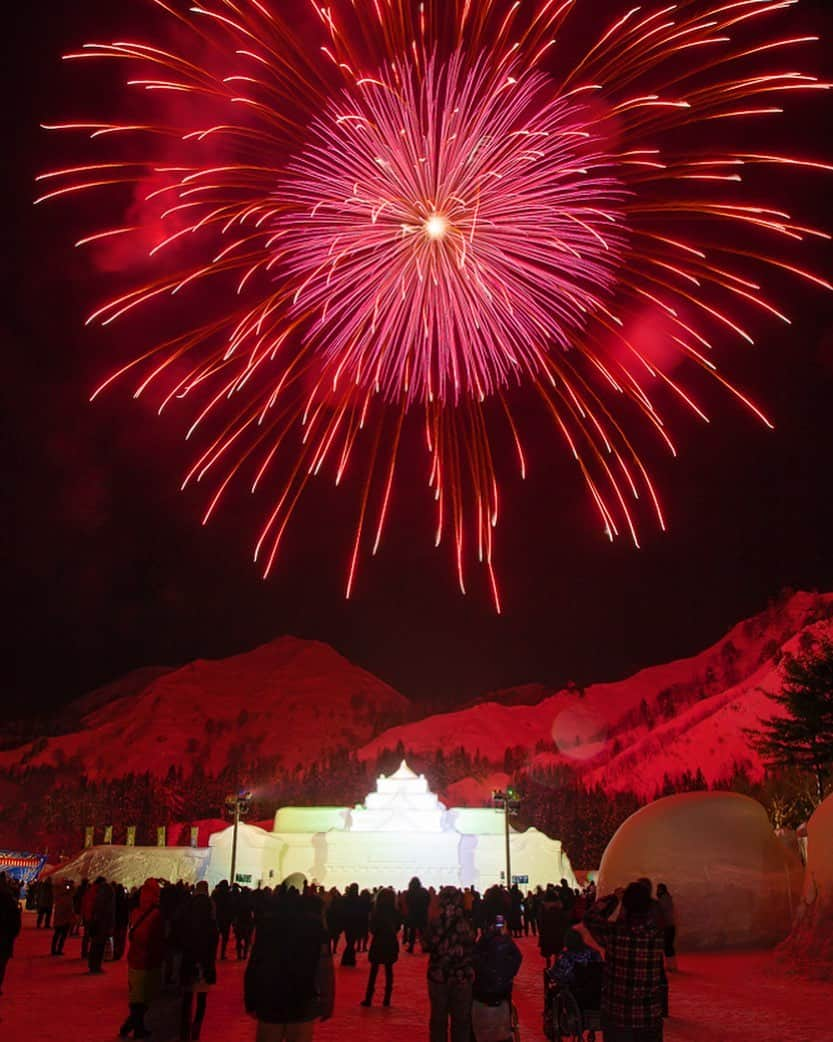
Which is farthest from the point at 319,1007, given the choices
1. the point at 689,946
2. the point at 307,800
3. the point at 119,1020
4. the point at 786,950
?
the point at 307,800

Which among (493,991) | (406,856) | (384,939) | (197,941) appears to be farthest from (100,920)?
(406,856)

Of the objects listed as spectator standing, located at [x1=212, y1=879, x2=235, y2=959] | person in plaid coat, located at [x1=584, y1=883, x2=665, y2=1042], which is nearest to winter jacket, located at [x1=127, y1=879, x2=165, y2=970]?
person in plaid coat, located at [x1=584, y1=883, x2=665, y2=1042]

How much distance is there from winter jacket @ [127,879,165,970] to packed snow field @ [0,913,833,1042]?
850 millimetres

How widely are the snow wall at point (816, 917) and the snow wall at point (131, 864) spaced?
34882 mm

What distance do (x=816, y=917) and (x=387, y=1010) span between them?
711 centimetres

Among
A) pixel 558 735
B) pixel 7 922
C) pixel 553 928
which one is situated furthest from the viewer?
pixel 558 735

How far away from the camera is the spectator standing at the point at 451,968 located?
25.6 ft

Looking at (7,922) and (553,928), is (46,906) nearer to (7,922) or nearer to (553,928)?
(7,922)

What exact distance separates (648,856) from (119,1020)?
40.9 feet

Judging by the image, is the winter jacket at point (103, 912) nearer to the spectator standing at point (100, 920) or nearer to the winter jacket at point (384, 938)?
the spectator standing at point (100, 920)

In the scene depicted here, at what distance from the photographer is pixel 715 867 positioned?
1966cm

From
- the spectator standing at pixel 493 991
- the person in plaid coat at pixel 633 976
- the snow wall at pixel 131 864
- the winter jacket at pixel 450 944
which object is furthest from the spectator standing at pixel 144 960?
the snow wall at pixel 131 864

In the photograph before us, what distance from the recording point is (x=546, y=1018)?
8180 millimetres

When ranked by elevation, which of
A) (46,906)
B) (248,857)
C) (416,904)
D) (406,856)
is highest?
(406,856)
